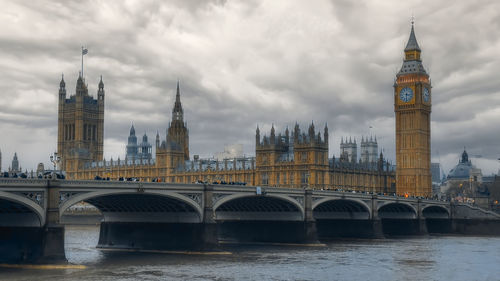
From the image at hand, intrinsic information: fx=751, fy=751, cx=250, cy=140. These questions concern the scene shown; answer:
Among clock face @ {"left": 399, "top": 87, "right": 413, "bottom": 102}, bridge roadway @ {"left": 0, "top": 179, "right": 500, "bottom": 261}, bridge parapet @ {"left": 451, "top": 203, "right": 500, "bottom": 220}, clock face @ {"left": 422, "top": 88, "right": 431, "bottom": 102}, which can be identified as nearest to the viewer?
bridge roadway @ {"left": 0, "top": 179, "right": 500, "bottom": 261}

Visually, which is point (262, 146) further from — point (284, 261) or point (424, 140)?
point (284, 261)

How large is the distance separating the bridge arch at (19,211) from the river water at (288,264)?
4833 millimetres

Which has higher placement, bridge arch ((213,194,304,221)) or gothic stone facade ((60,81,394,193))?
gothic stone facade ((60,81,394,193))

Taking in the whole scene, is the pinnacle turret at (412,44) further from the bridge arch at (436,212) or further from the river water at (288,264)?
the river water at (288,264)

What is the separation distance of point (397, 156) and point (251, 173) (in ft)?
129

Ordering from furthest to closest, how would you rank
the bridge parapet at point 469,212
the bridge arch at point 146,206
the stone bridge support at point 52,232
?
1. the bridge parapet at point 469,212
2. the bridge arch at point 146,206
3. the stone bridge support at point 52,232

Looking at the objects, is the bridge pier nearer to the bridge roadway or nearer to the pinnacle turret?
the bridge roadway

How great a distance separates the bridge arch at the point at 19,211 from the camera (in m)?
64.8

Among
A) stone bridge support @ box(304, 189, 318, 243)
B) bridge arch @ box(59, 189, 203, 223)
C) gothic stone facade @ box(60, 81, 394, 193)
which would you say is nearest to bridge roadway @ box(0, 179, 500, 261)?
stone bridge support @ box(304, 189, 318, 243)

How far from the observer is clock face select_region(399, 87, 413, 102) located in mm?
188375

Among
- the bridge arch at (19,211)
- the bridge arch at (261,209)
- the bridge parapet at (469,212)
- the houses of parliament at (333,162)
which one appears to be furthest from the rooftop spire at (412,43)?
the bridge arch at (19,211)

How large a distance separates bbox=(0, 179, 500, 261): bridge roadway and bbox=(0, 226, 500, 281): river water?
9.52 ft

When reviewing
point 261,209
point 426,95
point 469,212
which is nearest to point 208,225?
point 261,209

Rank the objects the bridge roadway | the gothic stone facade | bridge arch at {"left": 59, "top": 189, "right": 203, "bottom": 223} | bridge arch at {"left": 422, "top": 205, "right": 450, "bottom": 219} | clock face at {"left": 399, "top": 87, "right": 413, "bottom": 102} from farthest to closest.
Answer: clock face at {"left": 399, "top": 87, "right": 413, "bottom": 102}
the gothic stone facade
bridge arch at {"left": 422, "top": 205, "right": 450, "bottom": 219}
bridge arch at {"left": 59, "top": 189, "right": 203, "bottom": 223}
the bridge roadway
